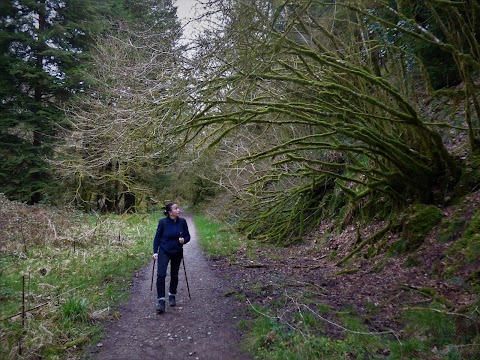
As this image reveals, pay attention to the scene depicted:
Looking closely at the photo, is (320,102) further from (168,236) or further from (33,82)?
(33,82)

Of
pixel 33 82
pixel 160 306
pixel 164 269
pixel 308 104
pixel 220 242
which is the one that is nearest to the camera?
pixel 160 306

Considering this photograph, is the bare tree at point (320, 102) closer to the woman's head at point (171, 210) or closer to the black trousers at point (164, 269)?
the woman's head at point (171, 210)

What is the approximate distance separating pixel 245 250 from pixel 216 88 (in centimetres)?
672

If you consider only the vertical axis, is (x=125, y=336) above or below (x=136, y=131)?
below

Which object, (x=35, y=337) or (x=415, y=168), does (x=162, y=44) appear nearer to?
(x=35, y=337)

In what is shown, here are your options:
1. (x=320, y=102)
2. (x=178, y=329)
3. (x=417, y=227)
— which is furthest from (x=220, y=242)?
(x=178, y=329)

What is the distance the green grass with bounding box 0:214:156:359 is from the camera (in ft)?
14.7

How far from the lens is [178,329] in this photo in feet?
17.6

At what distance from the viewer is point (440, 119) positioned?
10.1 meters

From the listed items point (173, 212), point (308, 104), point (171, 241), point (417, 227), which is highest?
point (308, 104)

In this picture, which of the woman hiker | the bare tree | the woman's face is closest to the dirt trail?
the woman hiker

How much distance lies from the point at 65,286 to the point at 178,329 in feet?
9.70

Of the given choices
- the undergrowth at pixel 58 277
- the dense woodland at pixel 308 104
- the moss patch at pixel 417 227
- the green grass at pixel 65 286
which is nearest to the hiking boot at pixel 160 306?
the undergrowth at pixel 58 277

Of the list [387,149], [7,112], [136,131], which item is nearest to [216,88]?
[136,131]
